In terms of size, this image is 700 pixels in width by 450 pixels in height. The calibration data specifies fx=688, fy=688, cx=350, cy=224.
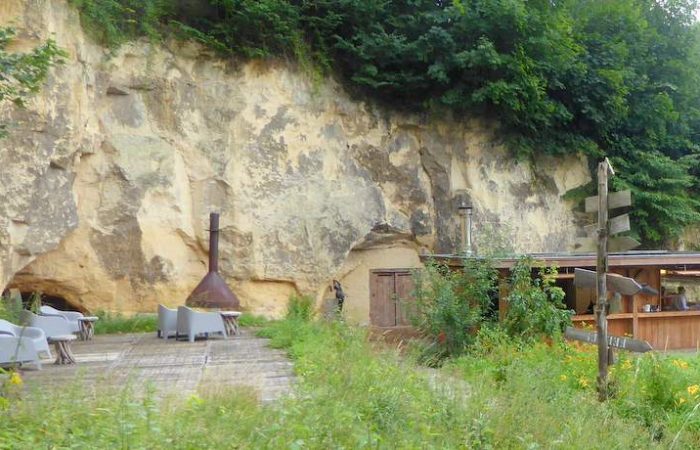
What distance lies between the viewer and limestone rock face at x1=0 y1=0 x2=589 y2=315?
1282 cm

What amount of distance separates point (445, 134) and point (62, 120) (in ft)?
31.7

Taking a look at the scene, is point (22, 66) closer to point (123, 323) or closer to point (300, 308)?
point (123, 323)

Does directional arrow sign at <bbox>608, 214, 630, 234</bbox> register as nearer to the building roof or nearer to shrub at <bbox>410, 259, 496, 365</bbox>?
shrub at <bbox>410, 259, 496, 365</bbox>

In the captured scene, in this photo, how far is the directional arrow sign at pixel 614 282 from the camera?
7.61 metres

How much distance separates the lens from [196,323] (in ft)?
38.0

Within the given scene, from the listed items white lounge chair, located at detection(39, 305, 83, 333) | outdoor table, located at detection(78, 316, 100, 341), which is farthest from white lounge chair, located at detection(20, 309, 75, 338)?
outdoor table, located at detection(78, 316, 100, 341)

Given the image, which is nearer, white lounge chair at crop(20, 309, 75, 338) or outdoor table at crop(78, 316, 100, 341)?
white lounge chair at crop(20, 309, 75, 338)

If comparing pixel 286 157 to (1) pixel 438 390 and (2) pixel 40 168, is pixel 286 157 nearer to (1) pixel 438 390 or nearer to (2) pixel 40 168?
(2) pixel 40 168

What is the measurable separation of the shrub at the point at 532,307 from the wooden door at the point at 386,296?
189 inches

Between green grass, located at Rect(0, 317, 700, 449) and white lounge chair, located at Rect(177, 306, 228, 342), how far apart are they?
8.54 ft

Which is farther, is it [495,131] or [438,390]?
[495,131]

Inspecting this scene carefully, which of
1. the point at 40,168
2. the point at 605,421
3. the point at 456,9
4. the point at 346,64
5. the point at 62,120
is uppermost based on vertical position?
the point at 456,9

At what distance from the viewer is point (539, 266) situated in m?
13.3

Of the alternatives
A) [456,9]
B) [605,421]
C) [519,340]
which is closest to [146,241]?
[519,340]
